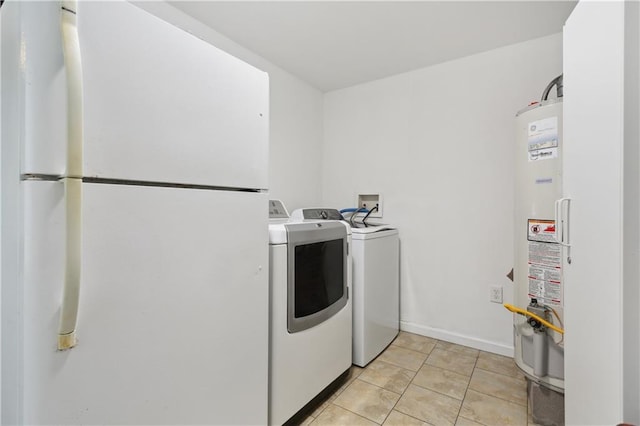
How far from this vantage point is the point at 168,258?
34.3 inches

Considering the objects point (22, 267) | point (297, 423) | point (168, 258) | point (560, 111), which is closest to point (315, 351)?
point (297, 423)

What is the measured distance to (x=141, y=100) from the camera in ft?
2.64

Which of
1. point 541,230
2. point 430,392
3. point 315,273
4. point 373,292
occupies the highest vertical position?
point 541,230

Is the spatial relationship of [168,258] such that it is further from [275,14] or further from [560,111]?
[560,111]

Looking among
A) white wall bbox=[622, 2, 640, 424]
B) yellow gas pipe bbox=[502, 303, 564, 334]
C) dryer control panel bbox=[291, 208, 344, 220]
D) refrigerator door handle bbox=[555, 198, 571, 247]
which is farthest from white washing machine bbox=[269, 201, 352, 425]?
white wall bbox=[622, 2, 640, 424]

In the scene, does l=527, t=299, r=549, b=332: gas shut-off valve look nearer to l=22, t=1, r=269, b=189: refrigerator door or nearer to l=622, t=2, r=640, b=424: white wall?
l=622, t=2, r=640, b=424: white wall

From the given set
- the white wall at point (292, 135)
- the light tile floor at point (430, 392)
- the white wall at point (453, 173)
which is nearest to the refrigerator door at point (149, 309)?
the light tile floor at point (430, 392)

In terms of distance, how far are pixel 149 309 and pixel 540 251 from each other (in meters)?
1.76

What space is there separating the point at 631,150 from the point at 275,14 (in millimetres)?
1887

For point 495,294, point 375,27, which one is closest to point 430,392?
point 495,294

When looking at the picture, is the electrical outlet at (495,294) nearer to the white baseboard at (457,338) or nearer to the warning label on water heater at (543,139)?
the white baseboard at (457,338)

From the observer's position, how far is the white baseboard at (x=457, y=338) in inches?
84.9

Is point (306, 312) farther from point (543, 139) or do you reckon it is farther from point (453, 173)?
point (453, 173)

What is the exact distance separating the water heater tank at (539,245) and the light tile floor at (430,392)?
0.28 m
